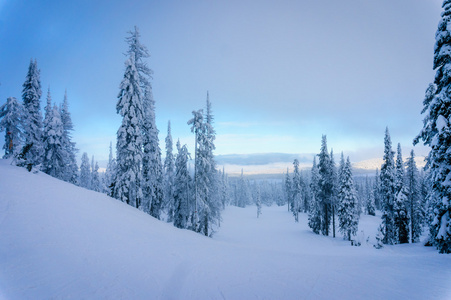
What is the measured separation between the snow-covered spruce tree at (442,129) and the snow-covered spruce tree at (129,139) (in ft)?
73.7

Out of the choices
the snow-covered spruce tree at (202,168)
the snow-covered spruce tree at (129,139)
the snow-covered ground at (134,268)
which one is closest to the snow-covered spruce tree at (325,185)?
the snow-covered spruce tree at (202,168)

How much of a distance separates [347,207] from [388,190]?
6.26 meters

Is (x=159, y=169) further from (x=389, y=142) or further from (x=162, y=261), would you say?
(x=389, y=142)

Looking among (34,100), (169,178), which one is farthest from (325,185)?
(34,100)

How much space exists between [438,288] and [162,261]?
1117 centimetres

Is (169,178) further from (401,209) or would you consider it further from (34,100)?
(401,209)

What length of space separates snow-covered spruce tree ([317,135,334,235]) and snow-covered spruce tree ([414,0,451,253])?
2413 centimetres

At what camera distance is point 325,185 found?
34.7 m

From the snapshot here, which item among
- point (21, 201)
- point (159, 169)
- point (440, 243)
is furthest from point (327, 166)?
point (21, 201)

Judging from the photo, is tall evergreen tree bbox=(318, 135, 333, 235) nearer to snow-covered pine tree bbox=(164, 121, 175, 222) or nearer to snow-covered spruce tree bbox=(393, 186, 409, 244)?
snow-covered spruce tree bbox=(393, 186, 409, 244)

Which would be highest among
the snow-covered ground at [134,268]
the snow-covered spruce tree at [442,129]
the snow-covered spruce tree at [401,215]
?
the snow-covered spruce tree at [442,129]

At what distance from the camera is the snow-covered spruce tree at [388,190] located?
29.6 metres

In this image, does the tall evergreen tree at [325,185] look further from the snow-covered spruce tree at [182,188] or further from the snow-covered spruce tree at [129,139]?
the snow-covered spruce tree at [129,139]

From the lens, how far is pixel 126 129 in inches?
789
